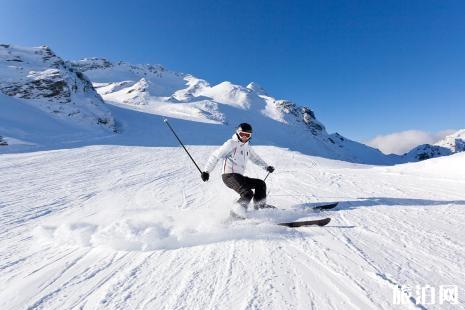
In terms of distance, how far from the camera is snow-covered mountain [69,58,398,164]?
4891 centimetres

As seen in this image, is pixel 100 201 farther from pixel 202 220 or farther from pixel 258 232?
pixel 258 232

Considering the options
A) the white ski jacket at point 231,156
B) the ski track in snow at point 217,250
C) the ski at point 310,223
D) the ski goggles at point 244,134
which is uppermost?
the ski goggles at point 244,134

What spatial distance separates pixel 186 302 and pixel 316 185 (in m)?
6.57

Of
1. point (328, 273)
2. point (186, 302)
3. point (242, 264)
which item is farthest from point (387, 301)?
point (186, 302)

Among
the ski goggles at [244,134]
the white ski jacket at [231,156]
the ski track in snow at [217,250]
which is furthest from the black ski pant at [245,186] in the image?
the ski goggles at [244,134]

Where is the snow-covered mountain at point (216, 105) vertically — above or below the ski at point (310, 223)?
above

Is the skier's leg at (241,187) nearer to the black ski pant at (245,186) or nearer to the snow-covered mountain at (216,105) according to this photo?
the black ski pant at (245,186)

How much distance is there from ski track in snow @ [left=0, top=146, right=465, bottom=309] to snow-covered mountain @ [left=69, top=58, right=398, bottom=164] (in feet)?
62.4

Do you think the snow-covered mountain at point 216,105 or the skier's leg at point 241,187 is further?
the snow-covered mountain at point 216,105

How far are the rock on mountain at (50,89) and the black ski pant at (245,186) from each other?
2443 centimetres

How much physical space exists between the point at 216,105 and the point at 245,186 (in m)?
56.7

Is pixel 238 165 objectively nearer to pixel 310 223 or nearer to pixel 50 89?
pixel 310 223

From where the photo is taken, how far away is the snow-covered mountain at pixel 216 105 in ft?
160

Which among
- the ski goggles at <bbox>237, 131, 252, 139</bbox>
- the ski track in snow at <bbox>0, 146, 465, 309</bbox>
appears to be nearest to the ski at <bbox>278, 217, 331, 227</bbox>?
the ski track in snow at <bbox>0, 146, 465, 309</bbox>
